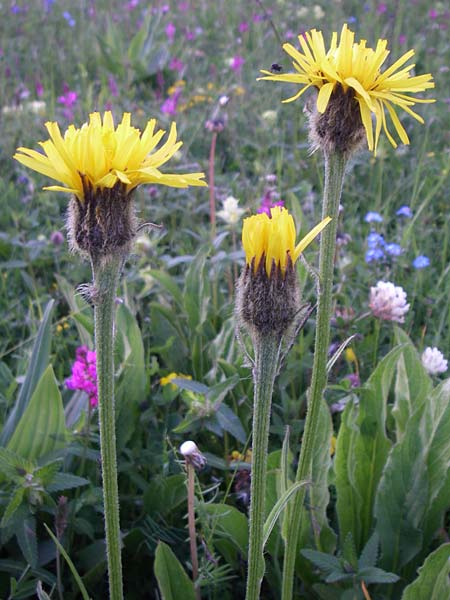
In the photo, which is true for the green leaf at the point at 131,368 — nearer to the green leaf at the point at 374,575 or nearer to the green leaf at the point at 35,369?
the green leaf at the point at 35,369

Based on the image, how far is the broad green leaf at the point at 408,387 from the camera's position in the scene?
72.7 inches

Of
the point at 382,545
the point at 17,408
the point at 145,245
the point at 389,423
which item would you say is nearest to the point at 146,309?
the point at 145,245

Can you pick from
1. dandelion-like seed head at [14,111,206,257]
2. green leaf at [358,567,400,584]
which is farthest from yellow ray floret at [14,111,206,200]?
green leaf at [358,567,400,584]

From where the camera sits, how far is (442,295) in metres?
2.47

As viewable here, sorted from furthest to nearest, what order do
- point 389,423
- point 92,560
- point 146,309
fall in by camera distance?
point 146,309, point 389,423, point 92,560

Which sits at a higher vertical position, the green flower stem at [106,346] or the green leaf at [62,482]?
the green flower stem at [106,346]

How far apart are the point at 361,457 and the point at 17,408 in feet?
3.06

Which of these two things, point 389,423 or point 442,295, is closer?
point 389,423

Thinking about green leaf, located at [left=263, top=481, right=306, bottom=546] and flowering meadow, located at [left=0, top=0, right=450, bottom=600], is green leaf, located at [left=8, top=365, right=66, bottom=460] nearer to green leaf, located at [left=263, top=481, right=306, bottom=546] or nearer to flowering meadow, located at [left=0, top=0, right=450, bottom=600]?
flowering meadow, located at [left=0, top=0, right=450, bottom=600]

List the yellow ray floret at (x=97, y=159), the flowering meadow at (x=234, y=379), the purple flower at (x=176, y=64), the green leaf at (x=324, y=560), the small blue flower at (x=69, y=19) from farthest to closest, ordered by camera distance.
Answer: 1. the small blue flower at (x=69, y=19)
2. the purple flower at (x=176, y=64)
3. the green leaf at (x=324, y=560)
4. the flowering meadow at (x=234, y=379)
5. the yellow ray floret at (x=97, y=159)

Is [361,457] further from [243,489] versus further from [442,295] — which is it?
[442,295]

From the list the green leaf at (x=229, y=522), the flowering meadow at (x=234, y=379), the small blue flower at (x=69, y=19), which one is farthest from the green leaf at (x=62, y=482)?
the small blue flower at (x=69, y=19)

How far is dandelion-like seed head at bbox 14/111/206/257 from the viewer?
40.1 inches

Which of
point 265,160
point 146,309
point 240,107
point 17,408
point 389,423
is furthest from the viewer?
point 240,107
